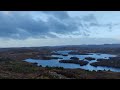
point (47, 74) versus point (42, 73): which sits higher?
point (47, 74)

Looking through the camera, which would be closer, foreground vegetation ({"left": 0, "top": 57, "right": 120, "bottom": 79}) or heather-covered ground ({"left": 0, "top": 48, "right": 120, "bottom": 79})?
foreground vegetation ({"left": 0, "top": 57, "right": 120, "bottom": 79})

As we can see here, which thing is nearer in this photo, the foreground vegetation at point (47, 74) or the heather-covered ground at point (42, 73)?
the foreground vegetation at point (47, 74)

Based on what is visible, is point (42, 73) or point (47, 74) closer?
point (47, 74)
